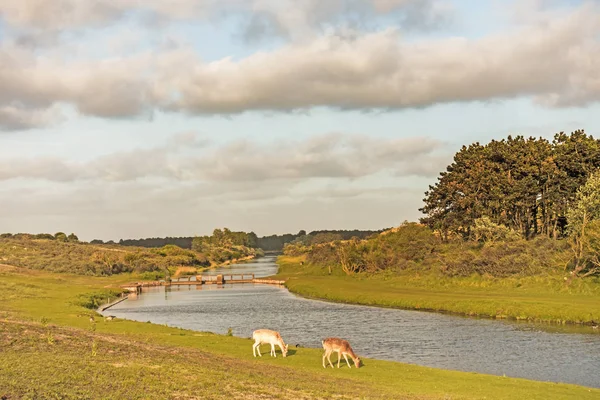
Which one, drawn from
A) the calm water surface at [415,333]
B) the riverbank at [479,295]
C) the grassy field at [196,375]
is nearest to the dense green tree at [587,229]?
the riverbank at [479,295]

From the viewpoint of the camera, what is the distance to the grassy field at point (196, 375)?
2480 centimetres

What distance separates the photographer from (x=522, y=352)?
157 ft

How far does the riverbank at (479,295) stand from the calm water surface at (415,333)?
13.9 feet

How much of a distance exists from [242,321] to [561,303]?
124ft

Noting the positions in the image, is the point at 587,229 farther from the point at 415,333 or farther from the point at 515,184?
the point at 415,333

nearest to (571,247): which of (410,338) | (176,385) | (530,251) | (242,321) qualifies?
(530,251)

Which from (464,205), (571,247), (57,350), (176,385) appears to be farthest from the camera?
(464,205)

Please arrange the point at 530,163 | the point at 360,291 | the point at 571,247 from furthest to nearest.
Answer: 1. the point at 530,163
2. the point at 360,291
3. the point at 571,247

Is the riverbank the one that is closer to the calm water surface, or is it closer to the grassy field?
the calm water surface

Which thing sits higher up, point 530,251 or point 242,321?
point 530,251

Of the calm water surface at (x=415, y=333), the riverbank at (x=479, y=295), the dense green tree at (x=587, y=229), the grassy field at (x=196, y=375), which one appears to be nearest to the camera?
the grassy field at (x=196, y=375)

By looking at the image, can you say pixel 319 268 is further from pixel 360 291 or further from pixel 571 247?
pixel 571 247

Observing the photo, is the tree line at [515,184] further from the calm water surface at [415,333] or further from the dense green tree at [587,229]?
the calm water surface at [415,333]

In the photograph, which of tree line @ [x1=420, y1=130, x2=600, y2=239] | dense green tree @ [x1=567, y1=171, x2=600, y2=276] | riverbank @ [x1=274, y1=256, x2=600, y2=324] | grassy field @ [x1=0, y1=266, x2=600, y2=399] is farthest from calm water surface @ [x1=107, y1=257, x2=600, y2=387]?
tree line @ [x1=420, y1=130, x2=600, y2=239]
